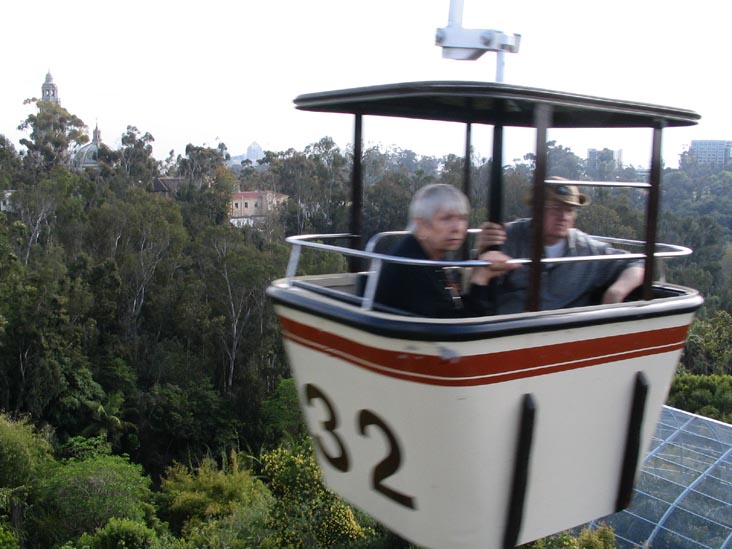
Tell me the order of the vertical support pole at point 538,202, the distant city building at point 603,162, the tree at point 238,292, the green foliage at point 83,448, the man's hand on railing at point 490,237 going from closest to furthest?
the vertical support pole at point 538,202 < the man's hand on railing at point 490,237 < the distant city building at point 603,162 < the green foliage at point 83,448 < the tree at point 238,292

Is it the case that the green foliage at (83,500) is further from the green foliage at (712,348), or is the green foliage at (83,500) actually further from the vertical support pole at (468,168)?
the green foliage at (712,348)

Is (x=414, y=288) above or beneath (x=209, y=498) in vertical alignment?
above

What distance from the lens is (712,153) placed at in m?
49.4

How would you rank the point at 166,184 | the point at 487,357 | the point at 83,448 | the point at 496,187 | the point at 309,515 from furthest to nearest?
the point at 166,184, the point at 83,448, the point at 309,515, the point at 496,187, the point at 487,357

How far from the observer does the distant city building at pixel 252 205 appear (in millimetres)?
46062

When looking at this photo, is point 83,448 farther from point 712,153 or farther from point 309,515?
point 712,153

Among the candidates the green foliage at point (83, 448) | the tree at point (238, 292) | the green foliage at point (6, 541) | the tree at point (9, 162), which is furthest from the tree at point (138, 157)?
the green foliage at point (6, 541)

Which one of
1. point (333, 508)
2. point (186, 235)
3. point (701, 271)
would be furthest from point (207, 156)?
point (333, 508)

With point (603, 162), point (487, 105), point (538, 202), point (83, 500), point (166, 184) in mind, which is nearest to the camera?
point (538, 202)

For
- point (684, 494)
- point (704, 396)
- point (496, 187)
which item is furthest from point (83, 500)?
point (496, 187)

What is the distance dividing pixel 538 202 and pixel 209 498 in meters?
22.5

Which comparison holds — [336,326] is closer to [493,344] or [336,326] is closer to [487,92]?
[493,344]

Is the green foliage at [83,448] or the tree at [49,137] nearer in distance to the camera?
the green foliage at [83,448]

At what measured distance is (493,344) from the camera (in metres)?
3.13
